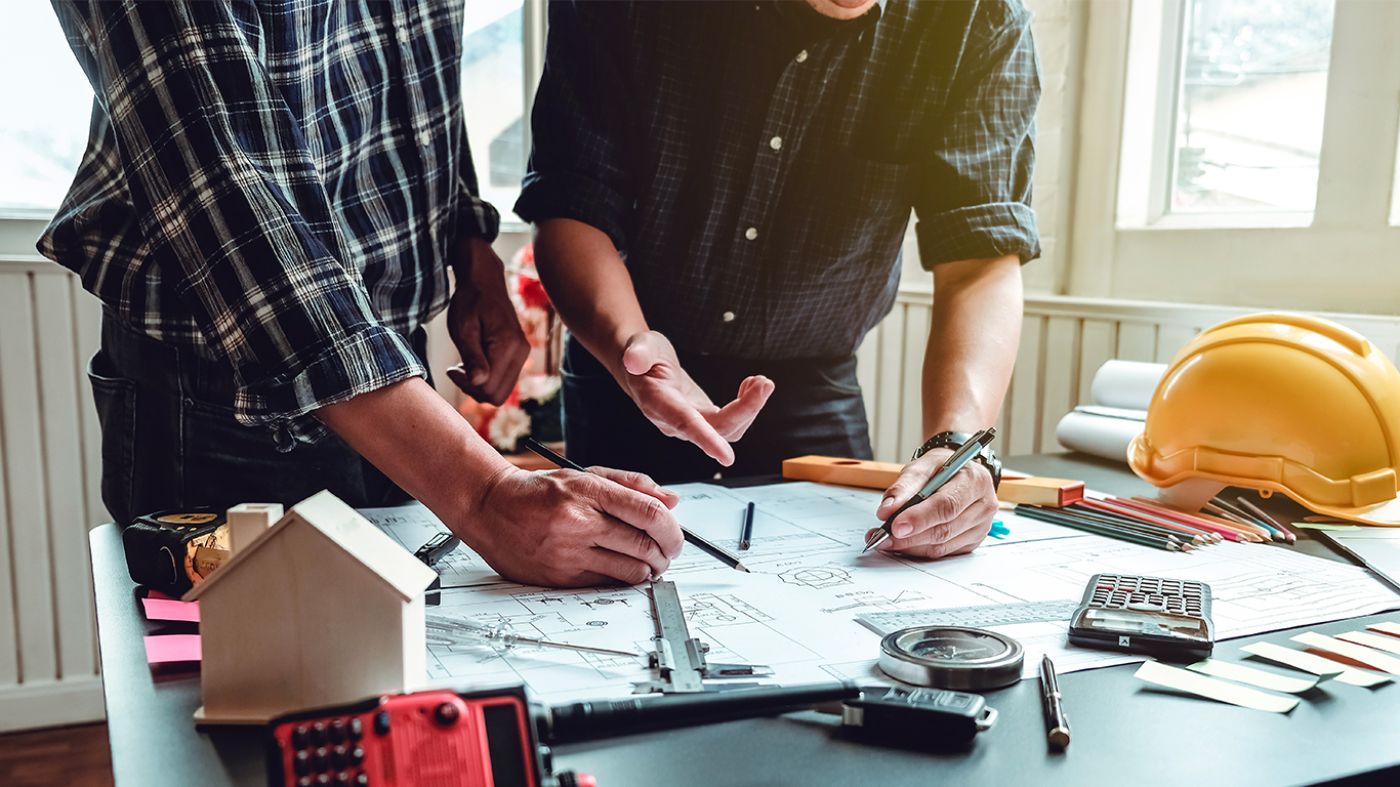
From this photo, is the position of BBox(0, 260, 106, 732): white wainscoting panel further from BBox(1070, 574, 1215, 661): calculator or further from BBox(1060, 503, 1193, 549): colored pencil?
BBox(1070, 574, 1215, 661): calculator

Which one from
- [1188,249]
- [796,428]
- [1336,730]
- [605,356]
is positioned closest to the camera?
[1336,730]

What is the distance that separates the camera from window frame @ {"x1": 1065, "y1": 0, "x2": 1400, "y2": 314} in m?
1.63

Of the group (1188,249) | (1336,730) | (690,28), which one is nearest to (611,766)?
(1336,730)

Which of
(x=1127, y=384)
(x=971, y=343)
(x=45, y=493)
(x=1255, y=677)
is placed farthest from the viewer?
(x=45, y=493)

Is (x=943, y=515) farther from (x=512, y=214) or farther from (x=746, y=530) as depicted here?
(x=512, y=214)

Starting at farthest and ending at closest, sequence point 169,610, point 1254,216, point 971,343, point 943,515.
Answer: point 1254,216
point 971,343
point 943,515
point 169,610

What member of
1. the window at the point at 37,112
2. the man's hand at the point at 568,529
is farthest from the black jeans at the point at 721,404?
the window at the point at 37,112

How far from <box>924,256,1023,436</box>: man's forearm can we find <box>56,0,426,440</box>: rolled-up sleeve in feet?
2.14

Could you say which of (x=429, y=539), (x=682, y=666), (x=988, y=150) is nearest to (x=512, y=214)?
(x=988, y=150)

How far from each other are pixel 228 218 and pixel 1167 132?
73.3 inches

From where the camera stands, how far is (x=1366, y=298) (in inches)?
64.8

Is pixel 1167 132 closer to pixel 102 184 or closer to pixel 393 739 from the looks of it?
pixel 102 184

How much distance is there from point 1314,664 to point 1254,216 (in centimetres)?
145

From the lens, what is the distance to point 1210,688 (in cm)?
62
